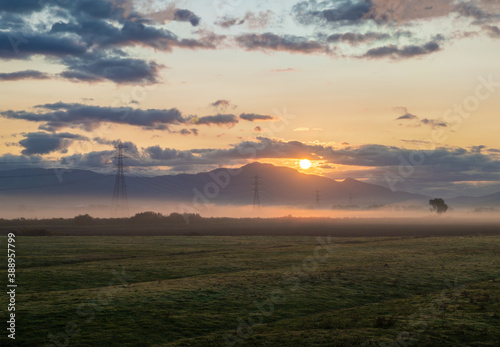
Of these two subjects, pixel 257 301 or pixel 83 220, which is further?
pixel 83 220

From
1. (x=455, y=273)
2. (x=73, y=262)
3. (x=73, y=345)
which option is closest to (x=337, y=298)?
(x=455, y=273)

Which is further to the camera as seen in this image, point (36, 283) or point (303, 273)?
point (303, 273)

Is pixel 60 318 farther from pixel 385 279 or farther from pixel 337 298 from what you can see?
pixel 385 279

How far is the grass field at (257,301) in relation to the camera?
32.4 meters

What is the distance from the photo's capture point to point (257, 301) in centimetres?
4322

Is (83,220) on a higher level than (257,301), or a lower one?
higher

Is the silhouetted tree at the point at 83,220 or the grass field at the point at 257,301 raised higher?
the silhouetted tree at the point at 83,220

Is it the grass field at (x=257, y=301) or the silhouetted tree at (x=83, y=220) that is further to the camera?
the silhouetted tree at (x=83, y=220)

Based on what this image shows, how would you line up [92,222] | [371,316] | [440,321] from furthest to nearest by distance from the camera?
Result: 1. [92,222]
2. [371,316]
3. [440,321]

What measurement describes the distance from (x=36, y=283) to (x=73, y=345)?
67.2 ft

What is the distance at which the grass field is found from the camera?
106 ft

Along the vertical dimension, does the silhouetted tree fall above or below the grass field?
above

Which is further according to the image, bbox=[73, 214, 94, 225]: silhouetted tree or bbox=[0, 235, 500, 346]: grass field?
bbox=[73, 214, 94, 225]: silhouetted tree

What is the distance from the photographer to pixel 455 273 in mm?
57344
